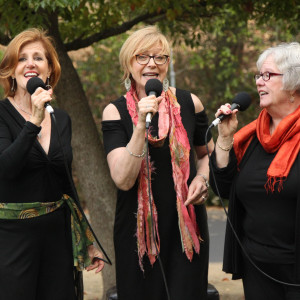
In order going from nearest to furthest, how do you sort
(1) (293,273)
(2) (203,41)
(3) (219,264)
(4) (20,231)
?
(1) (293,273)
(4) (20,231)
(3) (219,264)
(2) (203,41)

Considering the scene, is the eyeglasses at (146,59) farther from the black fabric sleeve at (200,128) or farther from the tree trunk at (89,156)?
the tree trunk at (89,156)

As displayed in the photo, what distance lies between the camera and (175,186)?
12.7ft

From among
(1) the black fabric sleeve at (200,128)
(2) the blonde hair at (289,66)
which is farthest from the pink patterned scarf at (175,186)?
(2) the blonde hair at (289,66)

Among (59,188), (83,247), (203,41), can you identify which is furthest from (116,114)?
(203,41)

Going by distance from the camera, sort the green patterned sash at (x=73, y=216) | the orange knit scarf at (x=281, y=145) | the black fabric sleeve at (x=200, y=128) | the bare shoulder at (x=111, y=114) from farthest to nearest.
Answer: the black fabric sleeve at (x=200, y=128), the bare shoulder at (x=111, y=114), the green patterned sash at (x=73, y=216), the orange knit scarf at (x=281, y=145)

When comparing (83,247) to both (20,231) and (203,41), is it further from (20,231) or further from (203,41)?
(203,41)

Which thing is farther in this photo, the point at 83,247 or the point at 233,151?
the point at 83,247

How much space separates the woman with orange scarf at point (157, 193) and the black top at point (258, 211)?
258 millimetres

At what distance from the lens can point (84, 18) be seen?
6.21 metres

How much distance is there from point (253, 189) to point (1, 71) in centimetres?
166

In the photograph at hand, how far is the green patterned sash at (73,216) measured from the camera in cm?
361

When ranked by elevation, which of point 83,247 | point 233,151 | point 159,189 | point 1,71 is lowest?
point 83,247

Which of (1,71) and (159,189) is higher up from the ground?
(1,71)

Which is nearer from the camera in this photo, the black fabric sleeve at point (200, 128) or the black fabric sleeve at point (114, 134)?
the black fabric sleeve at point (114, 134)
